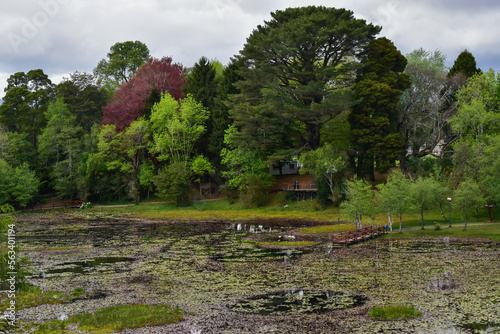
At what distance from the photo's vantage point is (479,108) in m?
52.3

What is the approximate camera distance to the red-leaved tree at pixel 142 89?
8362cm

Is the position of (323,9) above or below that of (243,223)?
above

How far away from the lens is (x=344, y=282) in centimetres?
2591

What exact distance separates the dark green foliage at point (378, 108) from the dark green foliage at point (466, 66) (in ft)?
23.4

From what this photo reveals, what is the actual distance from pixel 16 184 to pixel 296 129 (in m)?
45.8

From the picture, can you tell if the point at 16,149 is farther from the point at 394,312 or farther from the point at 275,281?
the point at 394,312

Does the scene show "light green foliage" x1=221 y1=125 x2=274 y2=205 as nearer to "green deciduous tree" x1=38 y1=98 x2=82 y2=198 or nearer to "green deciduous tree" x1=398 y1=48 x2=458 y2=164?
"green deciduous tree" x1=398 y1=48 x2=458 y2=164

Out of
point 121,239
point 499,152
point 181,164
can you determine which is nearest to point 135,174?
point 181,164

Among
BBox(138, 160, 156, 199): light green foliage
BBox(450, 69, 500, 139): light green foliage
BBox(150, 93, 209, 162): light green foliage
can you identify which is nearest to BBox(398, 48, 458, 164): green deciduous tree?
BBox(450, 69, 500, 139): light green foliage

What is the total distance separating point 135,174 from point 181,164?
11.0m

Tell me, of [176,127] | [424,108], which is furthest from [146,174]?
[424,108]

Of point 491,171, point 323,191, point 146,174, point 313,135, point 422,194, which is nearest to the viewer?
point 422,194

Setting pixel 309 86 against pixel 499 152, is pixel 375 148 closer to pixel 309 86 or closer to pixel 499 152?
pixel 309 86

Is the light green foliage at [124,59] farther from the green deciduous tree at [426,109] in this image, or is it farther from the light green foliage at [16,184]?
the green deciduous tree at [426,109]
